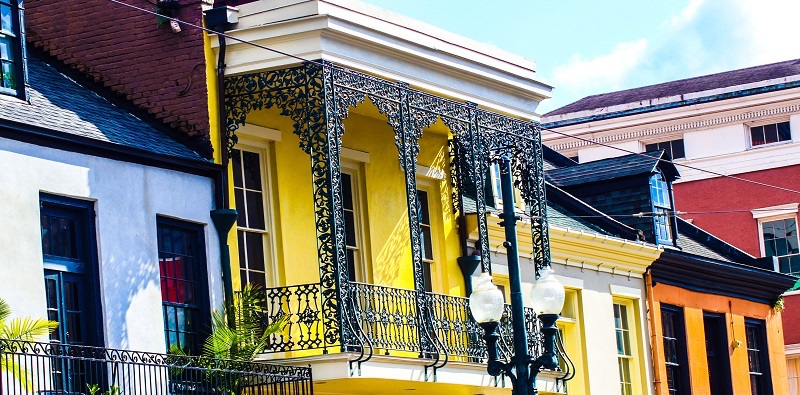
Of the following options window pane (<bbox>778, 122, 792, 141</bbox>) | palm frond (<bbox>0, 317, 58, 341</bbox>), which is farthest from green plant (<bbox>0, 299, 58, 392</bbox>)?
window pane (<bbox>778, 122, 792, 141</bbox>)

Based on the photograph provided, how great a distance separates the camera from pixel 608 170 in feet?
113

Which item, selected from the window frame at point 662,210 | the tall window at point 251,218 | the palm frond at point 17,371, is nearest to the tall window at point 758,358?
the window frame at point 662,210

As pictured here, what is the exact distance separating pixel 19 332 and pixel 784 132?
30.4 m

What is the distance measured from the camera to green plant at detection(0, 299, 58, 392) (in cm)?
1748

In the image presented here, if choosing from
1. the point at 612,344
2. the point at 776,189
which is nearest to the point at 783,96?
the point at 776,189

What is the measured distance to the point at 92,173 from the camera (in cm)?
2041

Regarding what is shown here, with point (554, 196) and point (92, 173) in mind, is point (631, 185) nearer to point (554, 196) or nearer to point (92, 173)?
point (554, 196)

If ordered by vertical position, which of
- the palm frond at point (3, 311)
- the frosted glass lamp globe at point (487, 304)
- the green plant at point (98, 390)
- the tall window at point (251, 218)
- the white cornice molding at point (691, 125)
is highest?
the white cornice molding at point (691, 125)

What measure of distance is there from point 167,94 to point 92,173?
8.17ft

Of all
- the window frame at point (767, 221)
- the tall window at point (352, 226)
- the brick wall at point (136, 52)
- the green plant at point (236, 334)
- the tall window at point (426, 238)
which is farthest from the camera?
the window frame at point (767, 221)

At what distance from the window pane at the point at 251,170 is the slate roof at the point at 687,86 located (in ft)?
80.1

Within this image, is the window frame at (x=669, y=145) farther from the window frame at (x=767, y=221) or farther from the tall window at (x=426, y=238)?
the tall window at (x=426, y=238)

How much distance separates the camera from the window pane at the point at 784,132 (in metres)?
45.0

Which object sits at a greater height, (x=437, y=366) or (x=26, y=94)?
(x=26, y=94)
